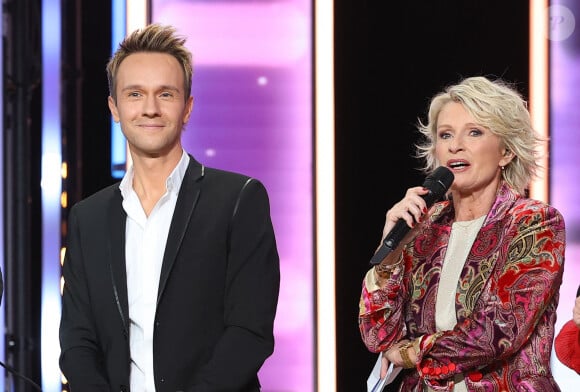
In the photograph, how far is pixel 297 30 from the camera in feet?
10.1

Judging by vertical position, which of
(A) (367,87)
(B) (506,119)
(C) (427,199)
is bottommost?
(C) (427,199)

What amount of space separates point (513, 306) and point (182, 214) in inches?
26.4

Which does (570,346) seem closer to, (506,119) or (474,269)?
(474,269)

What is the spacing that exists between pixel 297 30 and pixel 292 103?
220 mm

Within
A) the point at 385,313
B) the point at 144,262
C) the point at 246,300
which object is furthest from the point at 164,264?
the point at 385,313

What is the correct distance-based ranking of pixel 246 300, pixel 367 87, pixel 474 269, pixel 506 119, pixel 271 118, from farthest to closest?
1. pixel 367 87
2. pixel 271 118
3. pixel 506 119
4. pixel 474 269
5. pixel 246 300

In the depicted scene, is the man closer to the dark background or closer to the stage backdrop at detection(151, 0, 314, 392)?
the stage backdrop at detection(151, 0, 314, 392)

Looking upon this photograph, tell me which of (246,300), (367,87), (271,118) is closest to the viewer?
(246,300)

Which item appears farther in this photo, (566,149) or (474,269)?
(566,149)

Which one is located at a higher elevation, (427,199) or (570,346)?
(427,199)

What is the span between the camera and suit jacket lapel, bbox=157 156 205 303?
75.9 inches

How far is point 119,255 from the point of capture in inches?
78.0

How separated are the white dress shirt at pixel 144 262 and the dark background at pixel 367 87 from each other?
1141 millimetres

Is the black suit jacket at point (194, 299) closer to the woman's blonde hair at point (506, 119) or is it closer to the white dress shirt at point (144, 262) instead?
the white dress shirt at point (144, 262)
